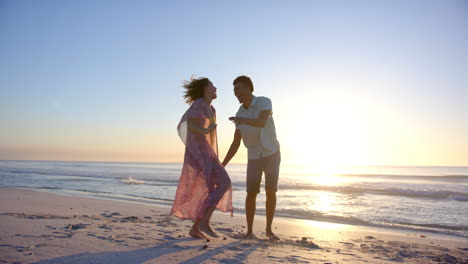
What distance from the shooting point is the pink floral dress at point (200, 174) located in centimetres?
393

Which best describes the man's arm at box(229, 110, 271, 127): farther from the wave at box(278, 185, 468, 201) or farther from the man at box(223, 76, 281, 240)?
the wave at box(278, 185, 468, 201)

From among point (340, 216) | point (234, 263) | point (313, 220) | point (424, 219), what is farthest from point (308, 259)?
point (424, 219)

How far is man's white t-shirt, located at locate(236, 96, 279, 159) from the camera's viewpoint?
164 inches

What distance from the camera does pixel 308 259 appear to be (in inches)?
122

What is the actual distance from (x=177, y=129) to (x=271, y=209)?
1578 mm

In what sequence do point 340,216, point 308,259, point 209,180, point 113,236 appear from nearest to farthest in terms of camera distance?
point 308,259 → point 113,236 → point 209,180 → point 340,216

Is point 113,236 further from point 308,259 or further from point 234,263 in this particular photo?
point 308,259

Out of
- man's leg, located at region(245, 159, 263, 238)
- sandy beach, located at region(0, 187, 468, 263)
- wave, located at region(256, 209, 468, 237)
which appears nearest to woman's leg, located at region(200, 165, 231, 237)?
sandy beach, located at region(0, 187, 468, 263)

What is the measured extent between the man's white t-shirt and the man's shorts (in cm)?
7

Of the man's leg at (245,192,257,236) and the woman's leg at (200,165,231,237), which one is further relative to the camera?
the man's leg at (245,192,257,236)

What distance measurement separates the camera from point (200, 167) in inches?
158

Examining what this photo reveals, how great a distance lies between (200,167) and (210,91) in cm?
96

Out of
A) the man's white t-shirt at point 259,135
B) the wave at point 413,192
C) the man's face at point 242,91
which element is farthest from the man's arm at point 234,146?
the wave at point 413,192

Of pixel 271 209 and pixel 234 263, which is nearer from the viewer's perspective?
pixel 234 263
